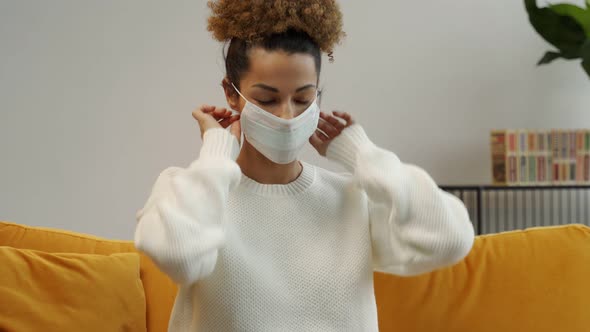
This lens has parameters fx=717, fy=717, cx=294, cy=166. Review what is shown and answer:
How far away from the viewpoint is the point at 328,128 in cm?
147

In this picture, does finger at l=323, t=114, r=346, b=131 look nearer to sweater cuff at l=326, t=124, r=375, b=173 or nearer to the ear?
sweater cuff at l=326, t=124, r=375, b=173

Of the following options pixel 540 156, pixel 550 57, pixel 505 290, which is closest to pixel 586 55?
pixel 550 57

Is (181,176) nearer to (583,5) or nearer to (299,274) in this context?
(299,274)

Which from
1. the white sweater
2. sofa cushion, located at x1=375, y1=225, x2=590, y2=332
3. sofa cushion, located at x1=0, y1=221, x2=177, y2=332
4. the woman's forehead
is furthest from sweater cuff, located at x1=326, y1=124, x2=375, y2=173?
sofa cushion, located at x1=0, y1=221, x2=177, y2=332

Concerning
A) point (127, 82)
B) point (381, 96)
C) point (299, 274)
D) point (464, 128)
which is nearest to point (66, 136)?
point (127, 82)

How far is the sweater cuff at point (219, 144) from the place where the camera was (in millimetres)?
1292

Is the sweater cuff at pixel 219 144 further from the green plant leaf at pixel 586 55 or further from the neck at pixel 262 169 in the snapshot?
the green plant leaf at pixel 586 55

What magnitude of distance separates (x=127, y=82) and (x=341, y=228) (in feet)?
6.42

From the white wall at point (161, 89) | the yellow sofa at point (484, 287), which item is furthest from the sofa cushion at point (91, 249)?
the white wall at point (161, 89)

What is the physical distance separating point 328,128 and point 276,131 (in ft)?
0.60

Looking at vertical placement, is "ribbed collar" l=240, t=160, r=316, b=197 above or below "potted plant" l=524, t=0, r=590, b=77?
below

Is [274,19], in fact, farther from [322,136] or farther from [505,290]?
[505,290]

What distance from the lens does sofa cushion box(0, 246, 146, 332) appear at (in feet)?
4.94

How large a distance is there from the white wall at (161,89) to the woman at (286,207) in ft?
5.65
